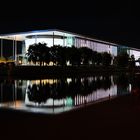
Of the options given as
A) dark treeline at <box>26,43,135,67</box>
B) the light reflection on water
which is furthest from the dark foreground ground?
dark treeline at <box>26,43,135,67</box>

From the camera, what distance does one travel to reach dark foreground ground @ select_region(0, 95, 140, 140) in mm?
6930

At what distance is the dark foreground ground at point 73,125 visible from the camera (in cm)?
693

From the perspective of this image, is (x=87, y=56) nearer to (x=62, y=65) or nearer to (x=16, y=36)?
(x=62, y=65)

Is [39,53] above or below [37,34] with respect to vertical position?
below

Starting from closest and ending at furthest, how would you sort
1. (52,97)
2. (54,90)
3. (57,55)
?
(52,97), (54,90), (57,55)

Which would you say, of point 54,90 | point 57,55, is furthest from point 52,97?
point 57,55

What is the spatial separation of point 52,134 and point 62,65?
183 feet

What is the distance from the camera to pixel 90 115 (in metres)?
9.70

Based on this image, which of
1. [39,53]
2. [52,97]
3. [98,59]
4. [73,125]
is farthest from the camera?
[98,59]

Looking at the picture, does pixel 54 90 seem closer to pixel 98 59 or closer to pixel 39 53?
pixel 39 53

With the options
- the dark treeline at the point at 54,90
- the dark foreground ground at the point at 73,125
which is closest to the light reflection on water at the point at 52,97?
the dark treeline at the point at 54,90

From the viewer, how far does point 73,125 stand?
8094 millimetres

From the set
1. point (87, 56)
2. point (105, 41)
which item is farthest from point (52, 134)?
point (105, 41)

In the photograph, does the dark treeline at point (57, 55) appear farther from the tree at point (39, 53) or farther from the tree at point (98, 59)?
the tree at point (98, 59)
